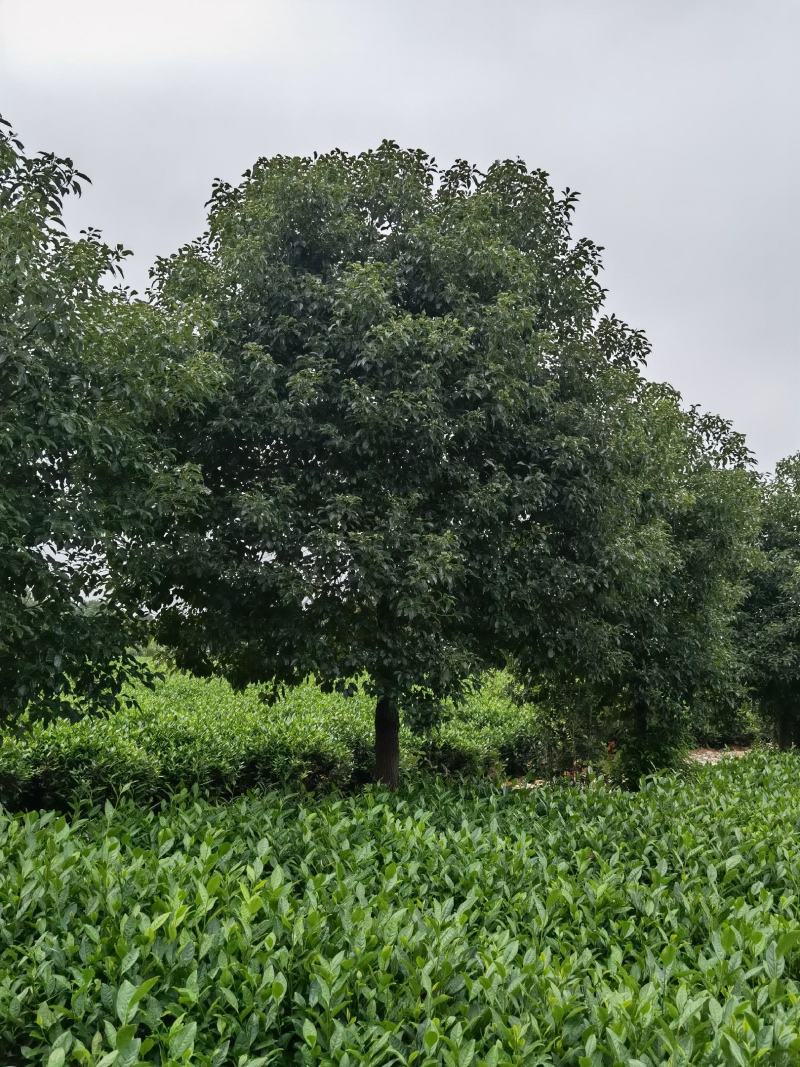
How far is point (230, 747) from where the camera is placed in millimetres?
9812

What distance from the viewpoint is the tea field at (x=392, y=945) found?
2.36 m

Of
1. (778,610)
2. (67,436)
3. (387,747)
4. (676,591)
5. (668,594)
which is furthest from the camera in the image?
(778,610)

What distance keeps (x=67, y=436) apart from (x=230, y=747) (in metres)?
5.59

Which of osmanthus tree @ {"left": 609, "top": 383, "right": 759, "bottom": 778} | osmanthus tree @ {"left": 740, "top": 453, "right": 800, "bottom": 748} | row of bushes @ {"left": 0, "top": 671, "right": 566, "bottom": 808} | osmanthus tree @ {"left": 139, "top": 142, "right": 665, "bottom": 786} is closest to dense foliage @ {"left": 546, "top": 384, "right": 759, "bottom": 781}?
osmanthus tree @ {"left": 609, "top": 383, "right": 759, "bottom": 778}

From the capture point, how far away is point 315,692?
606 inches

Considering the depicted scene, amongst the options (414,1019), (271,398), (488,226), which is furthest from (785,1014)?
(488,226)

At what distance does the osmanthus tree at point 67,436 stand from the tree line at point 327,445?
0.02 meters

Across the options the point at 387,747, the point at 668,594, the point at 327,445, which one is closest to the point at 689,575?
the point at 668,594

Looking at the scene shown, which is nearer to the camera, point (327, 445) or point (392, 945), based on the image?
point (392, 945)

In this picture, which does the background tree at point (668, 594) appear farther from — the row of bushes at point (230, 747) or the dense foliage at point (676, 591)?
the row of bushes at point (230, 747)

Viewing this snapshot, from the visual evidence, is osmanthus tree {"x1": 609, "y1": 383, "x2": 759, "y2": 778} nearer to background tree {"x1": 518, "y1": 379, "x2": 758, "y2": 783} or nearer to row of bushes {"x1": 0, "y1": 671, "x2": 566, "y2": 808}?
background tree {"x1": 518, "y1": 379, "x2": 758, "y2": 783}

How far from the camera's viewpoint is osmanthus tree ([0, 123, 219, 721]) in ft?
16.1

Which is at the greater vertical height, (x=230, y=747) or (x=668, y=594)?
(x=668, y=594)

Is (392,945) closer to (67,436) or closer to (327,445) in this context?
(67,436)
